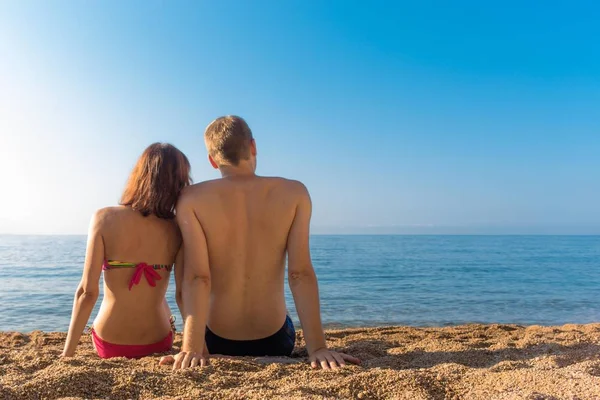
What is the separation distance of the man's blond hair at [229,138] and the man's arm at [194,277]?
0.38 m

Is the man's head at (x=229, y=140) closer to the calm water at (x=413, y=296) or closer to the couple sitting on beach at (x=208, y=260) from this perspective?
the couple sitting on beach at (x=208, y=260)

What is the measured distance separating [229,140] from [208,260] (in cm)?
81

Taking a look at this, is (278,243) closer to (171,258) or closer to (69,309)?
(171,258)

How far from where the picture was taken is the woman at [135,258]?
3.30m

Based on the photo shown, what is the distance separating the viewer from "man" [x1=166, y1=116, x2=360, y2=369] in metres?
3.00

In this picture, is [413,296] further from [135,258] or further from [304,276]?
[135,258]

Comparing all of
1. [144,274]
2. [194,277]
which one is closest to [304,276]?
[194,277]

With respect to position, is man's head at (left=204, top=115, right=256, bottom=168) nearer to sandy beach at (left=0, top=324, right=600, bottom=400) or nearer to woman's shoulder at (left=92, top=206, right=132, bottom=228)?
woman's shoulder at (left=92, top=206, right=132, bottom=228)

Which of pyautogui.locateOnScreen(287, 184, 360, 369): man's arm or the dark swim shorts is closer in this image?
pyautogui.locateOnScreen(287, 184, 360, 369): man's arm

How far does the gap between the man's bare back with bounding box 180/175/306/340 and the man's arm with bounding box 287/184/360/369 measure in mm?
48

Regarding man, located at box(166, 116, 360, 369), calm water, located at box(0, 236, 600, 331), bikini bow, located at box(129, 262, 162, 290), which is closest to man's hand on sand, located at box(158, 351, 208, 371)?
man, located at box(166, 116, 360, 369)

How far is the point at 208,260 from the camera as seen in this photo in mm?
3090

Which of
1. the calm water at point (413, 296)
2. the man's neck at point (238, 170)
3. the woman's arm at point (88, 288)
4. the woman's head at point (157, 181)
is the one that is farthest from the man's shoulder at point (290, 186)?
the calm water at point (413, 296)

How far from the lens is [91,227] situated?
329 centimetres
